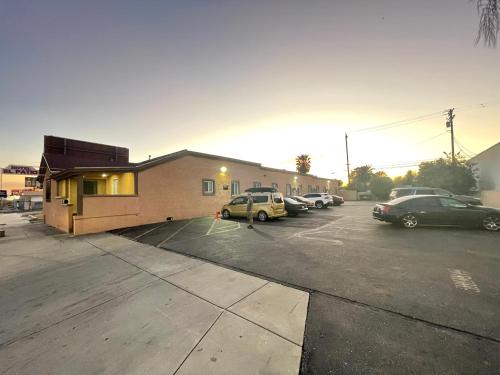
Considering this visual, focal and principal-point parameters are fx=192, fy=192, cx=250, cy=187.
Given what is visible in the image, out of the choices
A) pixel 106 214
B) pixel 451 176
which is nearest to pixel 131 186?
pixel 106 214

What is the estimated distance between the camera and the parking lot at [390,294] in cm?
213

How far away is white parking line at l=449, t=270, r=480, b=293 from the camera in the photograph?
3610mm

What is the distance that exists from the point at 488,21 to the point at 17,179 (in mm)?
98812

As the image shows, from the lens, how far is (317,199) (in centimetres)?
2181

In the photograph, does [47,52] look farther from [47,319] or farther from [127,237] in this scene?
[47,319]

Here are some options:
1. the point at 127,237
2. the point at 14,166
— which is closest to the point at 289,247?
the point at 127,237

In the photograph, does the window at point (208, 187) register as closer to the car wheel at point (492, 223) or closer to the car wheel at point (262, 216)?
the car wheel at point (262, 216)

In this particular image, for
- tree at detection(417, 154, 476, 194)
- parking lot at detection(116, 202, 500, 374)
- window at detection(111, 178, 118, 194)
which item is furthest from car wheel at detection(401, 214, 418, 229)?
tree at detection(417, 154, 476, 194)

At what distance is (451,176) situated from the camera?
21438mm

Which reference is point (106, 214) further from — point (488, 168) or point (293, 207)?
point (488, 168)

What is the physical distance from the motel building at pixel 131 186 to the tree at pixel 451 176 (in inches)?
802

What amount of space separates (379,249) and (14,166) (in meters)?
→ 69.8

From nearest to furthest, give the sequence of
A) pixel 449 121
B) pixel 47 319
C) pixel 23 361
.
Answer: pixel 23 361 < pixel 47 319 < pixel 449 121

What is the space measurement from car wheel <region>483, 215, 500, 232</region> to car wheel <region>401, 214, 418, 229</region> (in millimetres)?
2355
